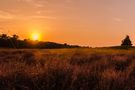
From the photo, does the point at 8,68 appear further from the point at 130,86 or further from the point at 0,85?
the point at 130,86

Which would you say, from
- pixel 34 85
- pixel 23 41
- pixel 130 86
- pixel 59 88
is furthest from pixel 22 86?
pixel 23 41

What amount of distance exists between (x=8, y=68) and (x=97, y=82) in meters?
2.14

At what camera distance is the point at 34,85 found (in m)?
7.31

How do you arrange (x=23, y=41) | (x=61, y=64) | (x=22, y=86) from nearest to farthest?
(x=22, y=86) < (x=61, y=64) < (x=23, y=41)

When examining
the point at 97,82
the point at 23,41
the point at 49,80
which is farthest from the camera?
the point at 23,41

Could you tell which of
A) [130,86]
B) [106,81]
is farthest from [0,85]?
[130,86]

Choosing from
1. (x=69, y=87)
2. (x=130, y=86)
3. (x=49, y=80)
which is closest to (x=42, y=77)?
(x=49, y=80)

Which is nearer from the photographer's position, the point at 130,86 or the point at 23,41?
the point at 130,86

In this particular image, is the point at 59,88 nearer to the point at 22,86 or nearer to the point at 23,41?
the point at 22,86

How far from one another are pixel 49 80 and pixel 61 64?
131cm

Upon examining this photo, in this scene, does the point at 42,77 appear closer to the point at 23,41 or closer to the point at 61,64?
the point at 61,64

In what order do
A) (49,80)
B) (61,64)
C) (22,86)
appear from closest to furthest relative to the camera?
(22,86)
(49,80)
(61,64)

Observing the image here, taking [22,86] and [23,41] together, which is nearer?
[22,86]

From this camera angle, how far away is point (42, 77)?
770 cm
